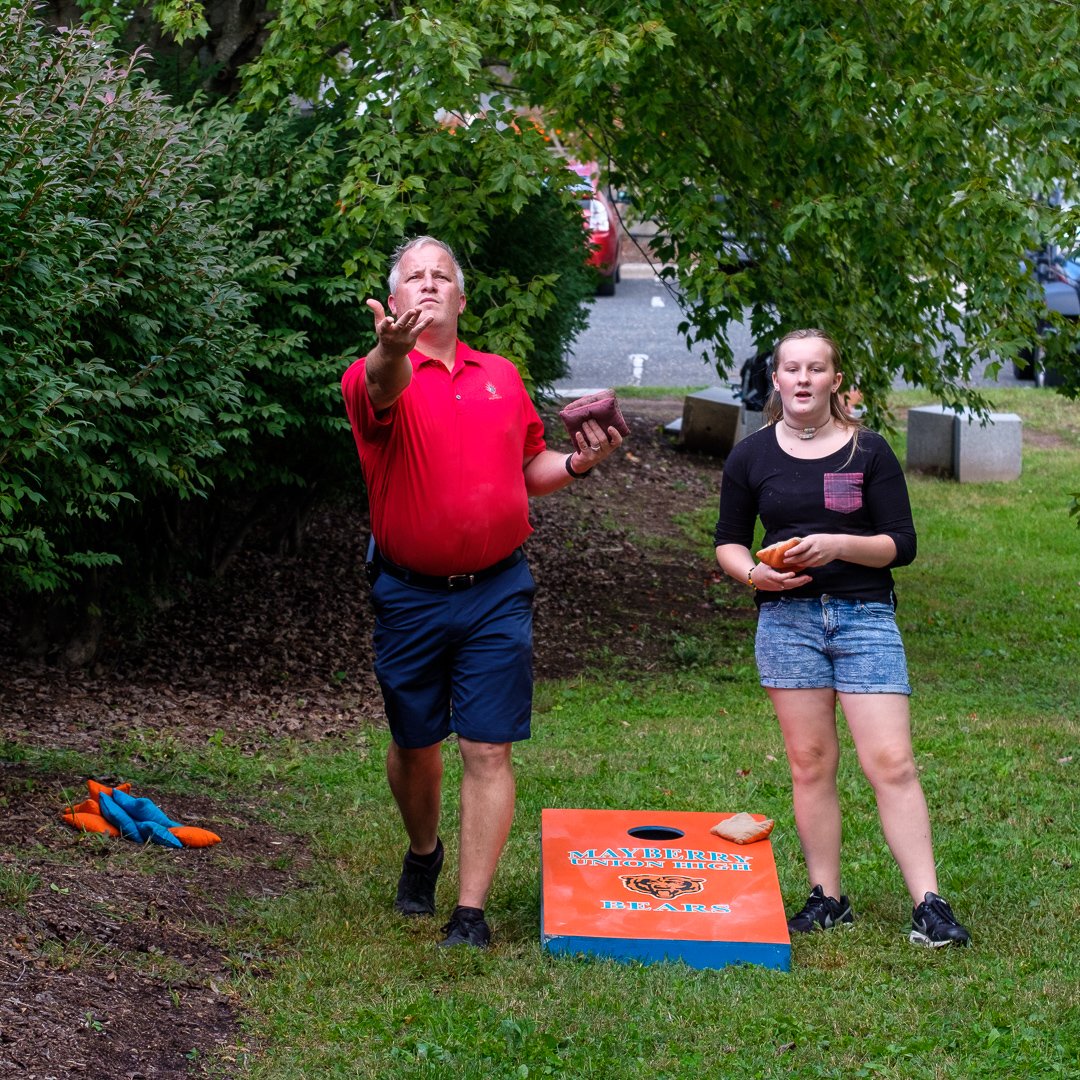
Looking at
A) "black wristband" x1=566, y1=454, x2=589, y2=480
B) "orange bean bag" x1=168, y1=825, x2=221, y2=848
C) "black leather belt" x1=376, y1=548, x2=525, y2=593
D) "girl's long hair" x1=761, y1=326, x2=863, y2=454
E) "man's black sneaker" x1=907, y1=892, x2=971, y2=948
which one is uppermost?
"girl's long hair" x1=761, y1=326, x2=863, y2=454

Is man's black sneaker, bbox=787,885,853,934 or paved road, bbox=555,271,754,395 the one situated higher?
man's black sneaker, bbox=787,885,853,934

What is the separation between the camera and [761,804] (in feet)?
20.1

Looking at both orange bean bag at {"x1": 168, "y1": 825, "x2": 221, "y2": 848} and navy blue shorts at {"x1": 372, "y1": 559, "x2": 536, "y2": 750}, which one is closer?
Result: navy blue shorts at {"x1": 372, "y1": 559, "x2": 536, "y2": 750}

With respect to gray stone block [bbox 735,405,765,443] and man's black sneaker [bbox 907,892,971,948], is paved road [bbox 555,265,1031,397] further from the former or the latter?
man's black sneaker [bbox 907,892,971,948]

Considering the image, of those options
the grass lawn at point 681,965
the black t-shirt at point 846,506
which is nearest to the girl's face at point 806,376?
the black t-shirt at point 846,506

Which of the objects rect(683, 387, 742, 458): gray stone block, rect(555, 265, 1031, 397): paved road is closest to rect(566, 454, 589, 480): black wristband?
rect(683, 387, 742, 458): gray stone block

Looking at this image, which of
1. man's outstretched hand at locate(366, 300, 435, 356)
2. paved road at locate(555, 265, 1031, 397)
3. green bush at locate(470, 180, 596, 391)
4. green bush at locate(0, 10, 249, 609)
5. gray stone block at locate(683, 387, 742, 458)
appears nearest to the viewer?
man's outstretched hand at locate(366, 300, 435, 356)

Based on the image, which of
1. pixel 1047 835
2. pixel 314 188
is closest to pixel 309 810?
pixel 1047 835

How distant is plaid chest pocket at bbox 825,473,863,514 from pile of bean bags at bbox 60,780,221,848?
248cm

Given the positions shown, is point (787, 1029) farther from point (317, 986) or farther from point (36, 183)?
point (36, 183)

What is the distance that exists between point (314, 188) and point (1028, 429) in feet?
37.1

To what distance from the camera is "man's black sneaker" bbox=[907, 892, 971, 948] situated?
14.4 ft

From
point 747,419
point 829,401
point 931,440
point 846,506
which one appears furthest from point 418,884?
point 931,440

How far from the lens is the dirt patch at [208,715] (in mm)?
3855
